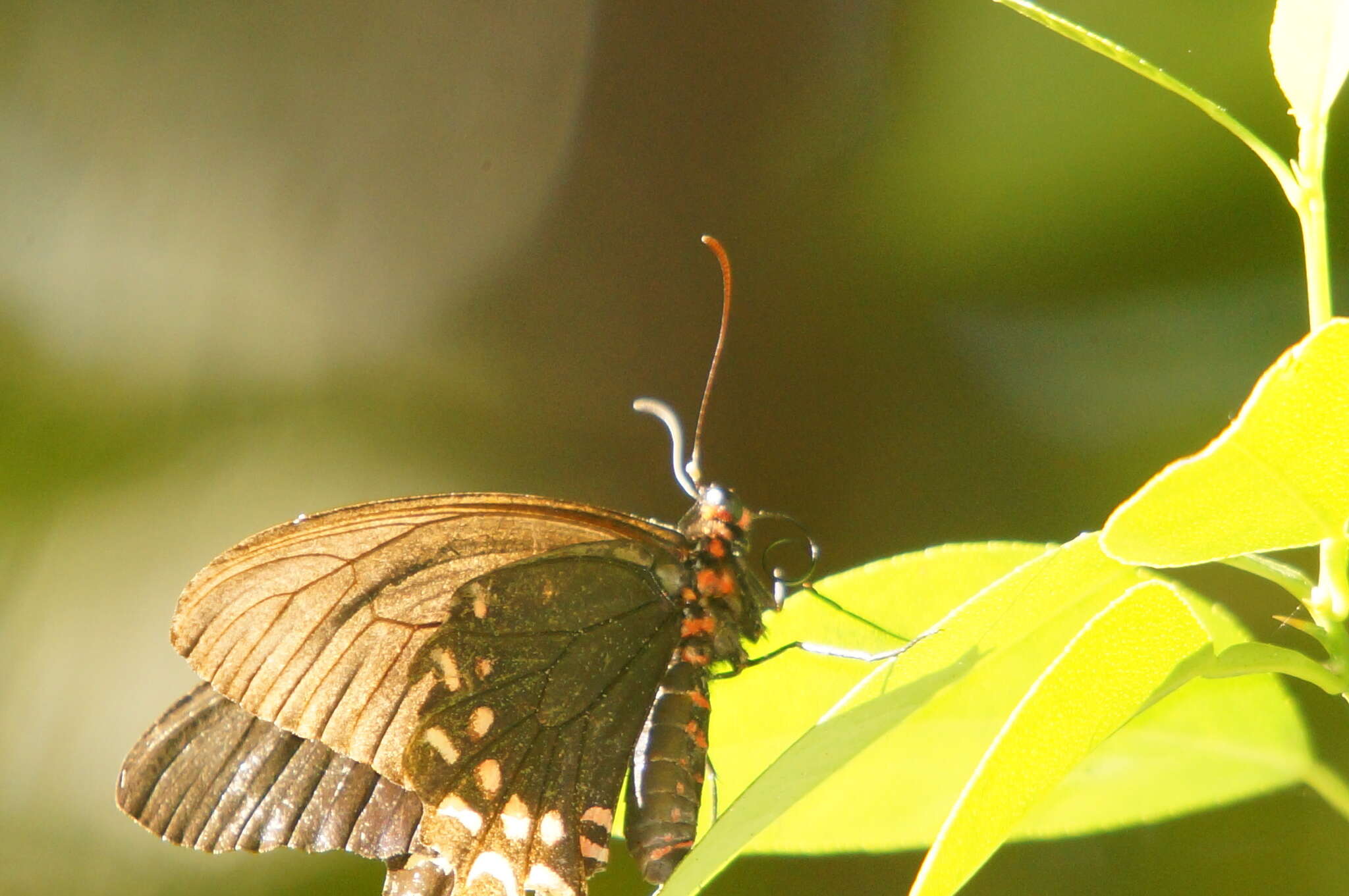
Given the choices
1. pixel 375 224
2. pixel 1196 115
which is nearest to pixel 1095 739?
pixel 1196 115

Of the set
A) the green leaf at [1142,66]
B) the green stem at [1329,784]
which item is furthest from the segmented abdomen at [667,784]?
the green leaf at [1142,66]

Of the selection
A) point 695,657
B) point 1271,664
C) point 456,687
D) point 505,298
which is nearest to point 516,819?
point 456,687

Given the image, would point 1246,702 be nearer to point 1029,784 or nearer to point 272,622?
point 1029,784

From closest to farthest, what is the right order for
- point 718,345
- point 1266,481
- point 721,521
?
point 1266,481 < point 721,521 < point 718,345

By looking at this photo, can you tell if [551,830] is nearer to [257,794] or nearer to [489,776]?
[489,776]

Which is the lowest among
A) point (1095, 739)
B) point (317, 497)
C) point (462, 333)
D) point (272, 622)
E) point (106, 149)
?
point (1095, 739)

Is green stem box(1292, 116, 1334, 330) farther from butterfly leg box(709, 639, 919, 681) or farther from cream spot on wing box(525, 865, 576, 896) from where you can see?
cream spot on wing box(525, 865, 576, 896)

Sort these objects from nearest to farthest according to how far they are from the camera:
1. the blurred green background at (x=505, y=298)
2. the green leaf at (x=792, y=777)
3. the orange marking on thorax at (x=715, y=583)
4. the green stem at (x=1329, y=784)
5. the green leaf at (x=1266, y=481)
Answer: the green leaf at (x=1266, y=481) < the green leaf at (x=792, y=777) < the green stem at (x=1329, y=784) < the orange marking on thorax at (x=715, y=583) < the blurred green background at (x=505, y=298)

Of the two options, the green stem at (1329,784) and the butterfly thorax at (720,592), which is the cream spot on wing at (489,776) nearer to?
the butterfly thorax at (720,592)
